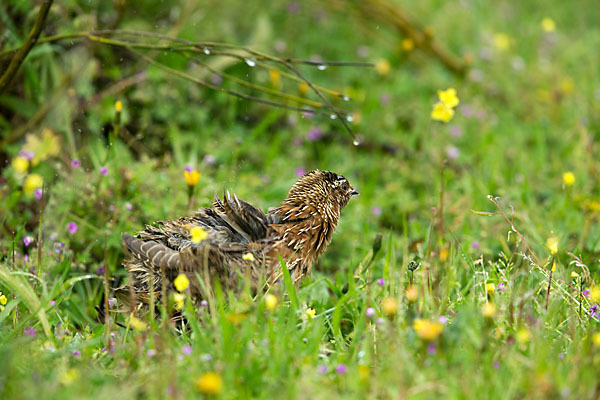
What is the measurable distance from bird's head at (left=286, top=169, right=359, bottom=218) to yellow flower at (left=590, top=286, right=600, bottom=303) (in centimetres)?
143

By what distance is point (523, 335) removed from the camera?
8.86 feet

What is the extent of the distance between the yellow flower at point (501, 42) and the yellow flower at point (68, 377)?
20.6 ft

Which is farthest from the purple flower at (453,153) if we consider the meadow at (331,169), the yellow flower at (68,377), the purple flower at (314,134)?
the yellow flower at (68,377)

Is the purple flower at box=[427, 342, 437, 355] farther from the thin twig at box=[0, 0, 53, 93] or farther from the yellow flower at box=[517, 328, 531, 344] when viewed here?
the thin twig at box=[0, 0, 53, 93]

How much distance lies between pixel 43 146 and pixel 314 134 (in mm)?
2369

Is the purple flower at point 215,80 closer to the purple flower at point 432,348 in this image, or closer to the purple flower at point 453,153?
the purple flower at point 453,153

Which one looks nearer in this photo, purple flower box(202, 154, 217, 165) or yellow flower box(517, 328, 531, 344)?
yellow flower box(517, 328, 531, 344)

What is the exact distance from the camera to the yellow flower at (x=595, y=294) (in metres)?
3.33

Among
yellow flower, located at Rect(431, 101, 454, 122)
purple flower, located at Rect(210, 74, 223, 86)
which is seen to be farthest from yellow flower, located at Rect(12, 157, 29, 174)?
yellow flower, located at Rect(431, 101, 454, 122)

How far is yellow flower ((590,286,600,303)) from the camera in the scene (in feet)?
10.9

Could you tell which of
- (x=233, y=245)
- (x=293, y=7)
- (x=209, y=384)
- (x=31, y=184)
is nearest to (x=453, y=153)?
(x=293, y=7)

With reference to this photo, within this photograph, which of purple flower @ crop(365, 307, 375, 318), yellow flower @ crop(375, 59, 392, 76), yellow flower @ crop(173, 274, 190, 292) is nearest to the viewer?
yellow flower @ crop(173, 274, 190, 292)

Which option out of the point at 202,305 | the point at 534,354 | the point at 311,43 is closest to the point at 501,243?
the point at 534,354

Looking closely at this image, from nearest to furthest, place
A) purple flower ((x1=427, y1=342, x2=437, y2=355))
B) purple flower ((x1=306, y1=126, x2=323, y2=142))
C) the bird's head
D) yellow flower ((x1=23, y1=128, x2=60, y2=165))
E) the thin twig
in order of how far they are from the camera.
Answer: purple flower ((x1=427, y1=342, x2=437, y2=355)) < the thin twig < the bird's head < yellow flower ((x1=23, y1=128, x2=60, y2=165)) < purple flower ((x1=306, y1=126, x2=323, y2=142))
